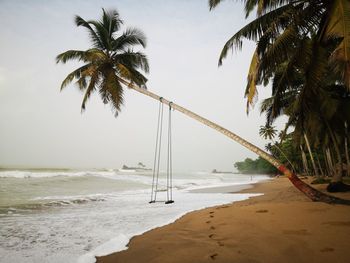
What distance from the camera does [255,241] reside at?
3.88 metres

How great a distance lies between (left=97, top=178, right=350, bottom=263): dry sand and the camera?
3.26 m

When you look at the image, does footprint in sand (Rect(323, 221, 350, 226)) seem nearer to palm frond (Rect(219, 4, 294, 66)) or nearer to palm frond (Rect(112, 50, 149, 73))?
palm frond (Rect(219, 4, 294, 66))

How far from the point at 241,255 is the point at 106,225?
4186 millimetres

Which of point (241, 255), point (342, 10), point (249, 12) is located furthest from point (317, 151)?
point (241, 255)

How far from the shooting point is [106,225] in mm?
6277

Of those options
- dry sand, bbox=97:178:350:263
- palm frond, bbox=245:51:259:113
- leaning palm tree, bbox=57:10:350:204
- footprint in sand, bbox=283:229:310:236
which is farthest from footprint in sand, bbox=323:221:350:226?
leaning palm tree, bbox=57:10:350:204

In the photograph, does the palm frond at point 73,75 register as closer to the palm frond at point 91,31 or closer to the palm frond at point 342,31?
the palm frond at point 91,31

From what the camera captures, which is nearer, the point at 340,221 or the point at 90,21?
the point at 340,221

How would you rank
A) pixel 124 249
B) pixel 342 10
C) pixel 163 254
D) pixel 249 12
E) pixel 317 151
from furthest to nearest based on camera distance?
pixel 317 151, pixel 249 12, pixel 342 10, pixel 124 249, pixel 163 254

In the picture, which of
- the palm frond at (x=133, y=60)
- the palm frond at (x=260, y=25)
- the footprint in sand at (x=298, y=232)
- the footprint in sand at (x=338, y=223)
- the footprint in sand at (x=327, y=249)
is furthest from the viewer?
the palm frond at (x=133, y=60)

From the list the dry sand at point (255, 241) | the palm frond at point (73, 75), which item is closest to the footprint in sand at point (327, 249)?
the dry sand at point (255, 241)

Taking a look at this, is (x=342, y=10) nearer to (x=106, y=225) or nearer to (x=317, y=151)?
(x=106, y=225)

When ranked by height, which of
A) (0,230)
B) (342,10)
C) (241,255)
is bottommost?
(0,230)

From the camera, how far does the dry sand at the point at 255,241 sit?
3.26m
